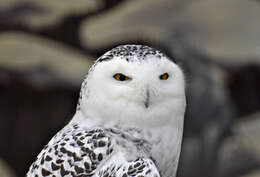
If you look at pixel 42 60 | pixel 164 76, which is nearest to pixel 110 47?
pixel 42 60

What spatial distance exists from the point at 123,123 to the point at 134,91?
0.10 metres

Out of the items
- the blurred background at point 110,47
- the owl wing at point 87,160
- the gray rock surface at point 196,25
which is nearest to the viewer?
the owl wing at point 87,160

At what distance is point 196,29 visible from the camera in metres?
4.02

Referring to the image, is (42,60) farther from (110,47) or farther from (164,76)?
(164,76)

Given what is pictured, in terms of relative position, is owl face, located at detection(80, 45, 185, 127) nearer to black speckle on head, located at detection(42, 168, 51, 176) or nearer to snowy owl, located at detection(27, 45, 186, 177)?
snowy owl, located at detection(27, 45, 186, 177)

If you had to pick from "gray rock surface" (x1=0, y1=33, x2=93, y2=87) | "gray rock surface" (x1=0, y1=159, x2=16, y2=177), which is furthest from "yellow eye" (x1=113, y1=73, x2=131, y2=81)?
"gray rock surface" (x1=0, y1=159, x2=16, y2=177)

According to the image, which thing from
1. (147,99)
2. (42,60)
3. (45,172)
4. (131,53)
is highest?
(131,53)

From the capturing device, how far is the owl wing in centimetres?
136

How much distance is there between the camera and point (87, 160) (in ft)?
4.52

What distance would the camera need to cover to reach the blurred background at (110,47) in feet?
12.2

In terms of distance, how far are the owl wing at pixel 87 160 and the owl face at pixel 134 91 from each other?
7 centimetres

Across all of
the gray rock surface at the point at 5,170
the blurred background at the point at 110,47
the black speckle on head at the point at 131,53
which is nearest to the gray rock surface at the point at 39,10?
the blurred background at the point at 110,47

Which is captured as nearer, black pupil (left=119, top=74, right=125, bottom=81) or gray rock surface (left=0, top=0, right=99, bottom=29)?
black pupil (left=119, top=74, right=125, bottom=81)

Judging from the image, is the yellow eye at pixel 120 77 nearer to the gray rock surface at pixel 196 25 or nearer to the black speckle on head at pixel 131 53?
the black speckle on head at pixel 131 53
